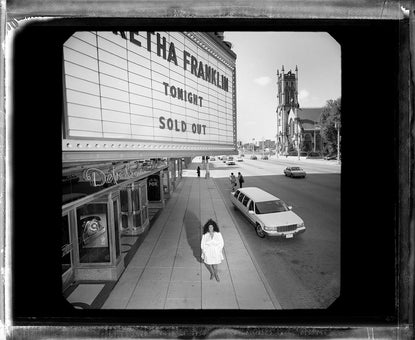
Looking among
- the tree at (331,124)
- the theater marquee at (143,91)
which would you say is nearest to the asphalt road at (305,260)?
the theater marquee at (143,91)

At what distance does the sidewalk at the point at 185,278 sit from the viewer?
515 cm

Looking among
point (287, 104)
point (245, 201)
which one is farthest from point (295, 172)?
point (287, 104)

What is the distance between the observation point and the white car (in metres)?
8.52

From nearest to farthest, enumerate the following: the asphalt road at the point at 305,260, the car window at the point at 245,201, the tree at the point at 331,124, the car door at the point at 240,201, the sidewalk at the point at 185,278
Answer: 1. the sidewalk at the point at 185,278
2. the asphalt road at the point at 305,260
3. the car window at the point at 245,201
4. the car door at the point at 240,201
5. the tree at the point at 331,124

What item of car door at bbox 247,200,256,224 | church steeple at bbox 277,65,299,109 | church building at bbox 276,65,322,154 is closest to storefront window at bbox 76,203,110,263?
car door at bbox 247,200,256,224

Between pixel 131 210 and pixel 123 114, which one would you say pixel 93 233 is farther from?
pixel 123 114

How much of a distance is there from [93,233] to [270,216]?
6.22 metres

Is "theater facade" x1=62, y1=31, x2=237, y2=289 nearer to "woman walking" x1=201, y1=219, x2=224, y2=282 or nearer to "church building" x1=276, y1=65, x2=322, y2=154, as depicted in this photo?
"woman walking" x1=201, y1=219, x2=224, y2=282

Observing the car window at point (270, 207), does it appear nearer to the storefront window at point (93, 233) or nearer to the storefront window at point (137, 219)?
the storefront window at point (137, 219)

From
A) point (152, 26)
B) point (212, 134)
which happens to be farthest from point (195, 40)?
point (152, 26)

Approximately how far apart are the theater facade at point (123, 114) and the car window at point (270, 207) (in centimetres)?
417

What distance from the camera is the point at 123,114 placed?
3320mm

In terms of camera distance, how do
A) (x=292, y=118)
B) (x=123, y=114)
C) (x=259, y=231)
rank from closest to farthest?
(x=123, y=114)
(x=259, y=231)
(x=292, y=118)

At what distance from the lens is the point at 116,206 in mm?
6715
